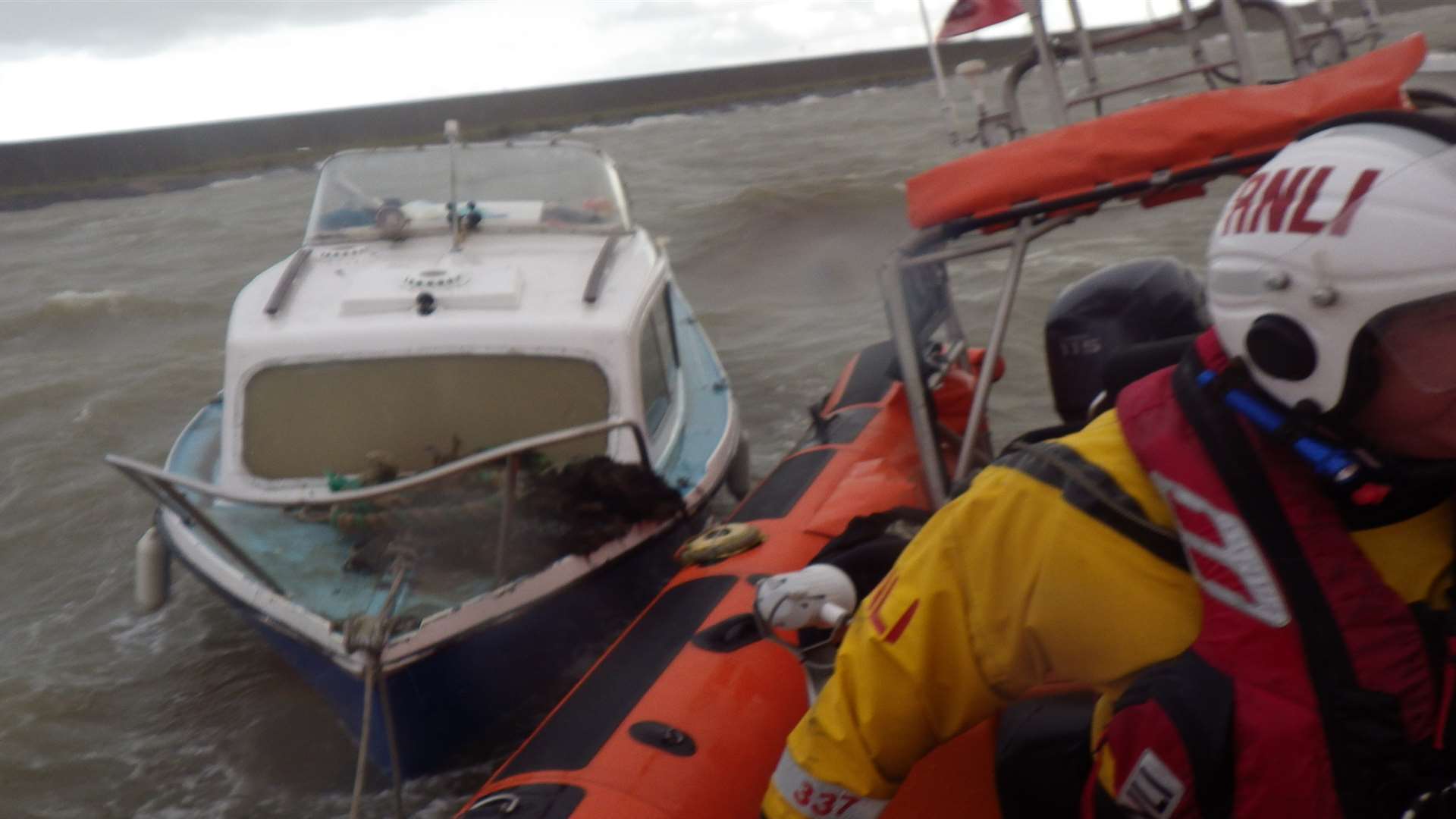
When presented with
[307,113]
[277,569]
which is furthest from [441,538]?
[307,113]

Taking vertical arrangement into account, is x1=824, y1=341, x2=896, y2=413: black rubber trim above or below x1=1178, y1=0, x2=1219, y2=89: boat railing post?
below

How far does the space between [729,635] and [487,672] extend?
3.68 feet

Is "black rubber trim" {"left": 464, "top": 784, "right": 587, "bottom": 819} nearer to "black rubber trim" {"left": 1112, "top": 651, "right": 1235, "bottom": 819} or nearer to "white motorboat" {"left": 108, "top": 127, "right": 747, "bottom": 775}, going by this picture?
"white motorboat" {"left": 108, "top": 127, "right": 747, "bottom": 775}

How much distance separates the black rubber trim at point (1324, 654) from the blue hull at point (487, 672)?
2.57m

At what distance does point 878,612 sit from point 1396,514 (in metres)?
0.63

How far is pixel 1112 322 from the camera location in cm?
342

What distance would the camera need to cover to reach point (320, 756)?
4500 mm

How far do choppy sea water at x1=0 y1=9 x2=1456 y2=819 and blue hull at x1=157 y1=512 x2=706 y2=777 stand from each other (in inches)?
14.7

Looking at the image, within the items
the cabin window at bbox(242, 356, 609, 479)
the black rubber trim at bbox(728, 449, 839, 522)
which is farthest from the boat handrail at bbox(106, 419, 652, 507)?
the cabin window at bbox(242, 356, 609, 479)

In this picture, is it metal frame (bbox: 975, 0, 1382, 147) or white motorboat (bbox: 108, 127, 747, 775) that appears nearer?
white motorboat (bbox: 108, 127, 747, 775)

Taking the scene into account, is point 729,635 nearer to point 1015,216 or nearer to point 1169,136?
point 1015,216

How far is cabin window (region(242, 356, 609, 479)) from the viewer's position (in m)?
4.26

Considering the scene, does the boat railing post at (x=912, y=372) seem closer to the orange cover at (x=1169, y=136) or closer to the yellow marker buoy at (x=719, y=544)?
the orange cover at (x=1169, y=136)

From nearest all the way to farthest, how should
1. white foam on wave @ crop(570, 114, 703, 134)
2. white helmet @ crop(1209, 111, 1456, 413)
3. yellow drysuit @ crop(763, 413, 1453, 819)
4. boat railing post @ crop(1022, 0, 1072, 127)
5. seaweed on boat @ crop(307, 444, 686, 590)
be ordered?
1. white helmet @ crop(1209, 111, 1456, 413)
2. yellow drysuit @ crop(763, 413, 1453, 819)
3. seaweed on boat @ crop(307, 444, 686, 590)
4. boat railing post @ crop(1022, 0, 1072, 127)
5. white foam on wave @ crop(570, 114, 703, 134)
